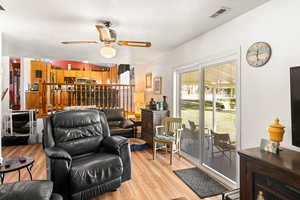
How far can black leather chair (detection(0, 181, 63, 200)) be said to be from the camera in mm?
1272

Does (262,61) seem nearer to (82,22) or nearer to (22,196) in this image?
(82,22)

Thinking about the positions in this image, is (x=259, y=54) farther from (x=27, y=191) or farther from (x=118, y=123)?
(x=118, y=123)

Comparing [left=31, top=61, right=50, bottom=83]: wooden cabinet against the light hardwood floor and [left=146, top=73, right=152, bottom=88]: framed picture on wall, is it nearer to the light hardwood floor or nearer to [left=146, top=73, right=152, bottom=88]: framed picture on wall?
the light hardwood floor

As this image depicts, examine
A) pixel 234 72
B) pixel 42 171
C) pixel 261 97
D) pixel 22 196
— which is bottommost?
pixel 42 171

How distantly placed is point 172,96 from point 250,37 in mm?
2208

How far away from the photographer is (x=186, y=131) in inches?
150

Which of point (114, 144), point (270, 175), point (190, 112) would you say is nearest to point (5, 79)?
point (114, 144)

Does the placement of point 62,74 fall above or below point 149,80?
above

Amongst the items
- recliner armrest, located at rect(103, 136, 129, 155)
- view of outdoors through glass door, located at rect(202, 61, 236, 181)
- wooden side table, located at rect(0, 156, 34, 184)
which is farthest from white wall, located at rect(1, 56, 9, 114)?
view of outdoors through glass door, located at rect(202, 61, 236, 181)

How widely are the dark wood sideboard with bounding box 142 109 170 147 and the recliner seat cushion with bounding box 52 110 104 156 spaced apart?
150 cm

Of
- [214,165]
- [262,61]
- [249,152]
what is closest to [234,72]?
[262,61]

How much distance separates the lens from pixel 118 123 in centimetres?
479

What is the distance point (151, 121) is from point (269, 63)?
2685 millimetres

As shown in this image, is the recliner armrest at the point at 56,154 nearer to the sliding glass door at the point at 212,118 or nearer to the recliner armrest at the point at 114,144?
the recliner armrest at the point at 114,144
